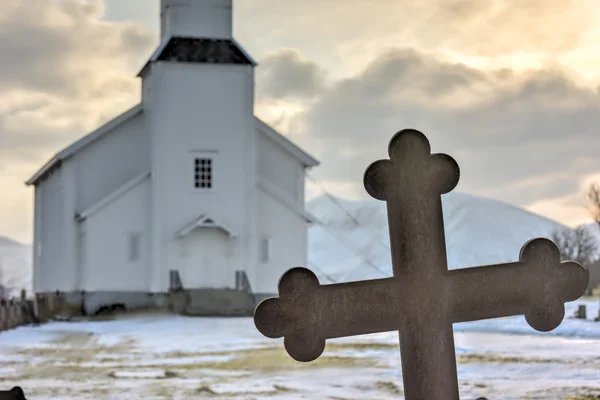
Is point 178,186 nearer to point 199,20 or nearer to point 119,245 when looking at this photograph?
point 119,245

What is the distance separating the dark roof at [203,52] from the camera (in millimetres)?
→ 40594

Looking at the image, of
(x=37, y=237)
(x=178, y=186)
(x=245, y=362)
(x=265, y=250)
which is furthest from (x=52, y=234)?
(x=245, y=362)

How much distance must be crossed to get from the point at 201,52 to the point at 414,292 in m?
37.6

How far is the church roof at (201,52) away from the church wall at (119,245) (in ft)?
15.4

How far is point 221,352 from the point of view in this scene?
21.2 meters

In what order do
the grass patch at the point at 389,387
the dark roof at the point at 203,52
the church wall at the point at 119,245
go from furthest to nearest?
the dark roof at the point at 203,52
the church wall at the point at 119,245
the grass patch at the point at 389,387

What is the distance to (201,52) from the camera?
40.8m

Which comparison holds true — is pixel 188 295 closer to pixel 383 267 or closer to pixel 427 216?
pixel 427 216

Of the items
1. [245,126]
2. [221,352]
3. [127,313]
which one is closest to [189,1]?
[245,126]

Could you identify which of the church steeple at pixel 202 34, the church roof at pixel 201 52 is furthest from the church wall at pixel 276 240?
the church steeple at pixel 202 34

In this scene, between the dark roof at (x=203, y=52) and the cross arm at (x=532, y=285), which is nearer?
the cross arm at (x=532, y=285)

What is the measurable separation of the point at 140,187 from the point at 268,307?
121 feet

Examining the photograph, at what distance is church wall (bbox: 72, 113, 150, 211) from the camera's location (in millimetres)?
40812

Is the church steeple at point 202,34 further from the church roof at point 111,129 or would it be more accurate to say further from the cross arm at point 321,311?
the cross arm at point 321,311
